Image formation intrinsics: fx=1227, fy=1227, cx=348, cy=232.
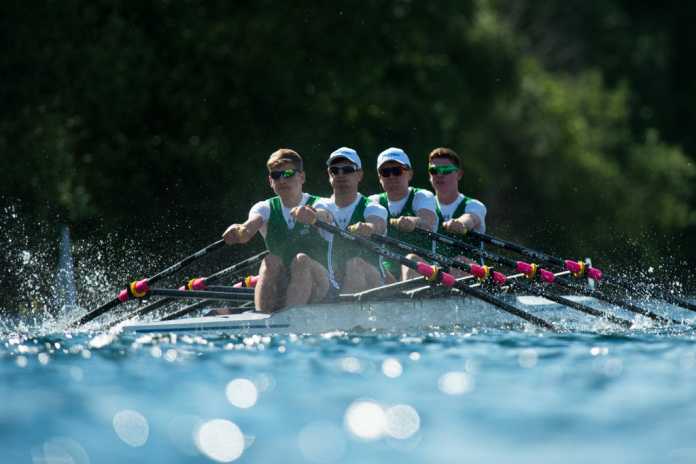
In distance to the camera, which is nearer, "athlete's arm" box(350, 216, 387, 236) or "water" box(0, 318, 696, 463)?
"water" box(0, 318, 696, 463)

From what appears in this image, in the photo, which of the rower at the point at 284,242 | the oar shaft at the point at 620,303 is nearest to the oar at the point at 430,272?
the rower at the point at 284,242

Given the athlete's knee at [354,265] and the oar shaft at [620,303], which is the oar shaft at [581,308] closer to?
the oar shaft at [620,303]

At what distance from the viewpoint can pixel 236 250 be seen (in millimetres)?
18625

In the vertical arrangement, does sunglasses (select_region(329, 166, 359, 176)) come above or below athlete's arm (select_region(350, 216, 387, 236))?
above

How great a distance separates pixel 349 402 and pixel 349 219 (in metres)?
4.36

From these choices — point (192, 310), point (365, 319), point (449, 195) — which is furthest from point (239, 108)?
point (365, 319)

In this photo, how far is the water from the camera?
5.11 meters

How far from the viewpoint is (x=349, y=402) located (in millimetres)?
5996

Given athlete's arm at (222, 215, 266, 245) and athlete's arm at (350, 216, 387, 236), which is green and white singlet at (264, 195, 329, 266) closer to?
athlete's arm at (222, 215, 266, 245)

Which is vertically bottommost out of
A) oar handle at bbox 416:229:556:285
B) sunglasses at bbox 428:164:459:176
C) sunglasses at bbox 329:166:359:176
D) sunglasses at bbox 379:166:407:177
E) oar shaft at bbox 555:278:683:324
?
oar shaft at bbox 555:278:683:324

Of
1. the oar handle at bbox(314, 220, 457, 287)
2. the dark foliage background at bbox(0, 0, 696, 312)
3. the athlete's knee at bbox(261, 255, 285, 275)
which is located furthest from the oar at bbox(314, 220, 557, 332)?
the dark foliage background at bbox(0, 0, 696, 312)

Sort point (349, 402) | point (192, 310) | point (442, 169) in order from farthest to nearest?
point (442, 169)
point (192, 310)
point (349, 402)

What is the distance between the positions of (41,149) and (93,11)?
2.68m

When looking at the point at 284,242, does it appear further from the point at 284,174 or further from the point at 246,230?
the point at 284,174
